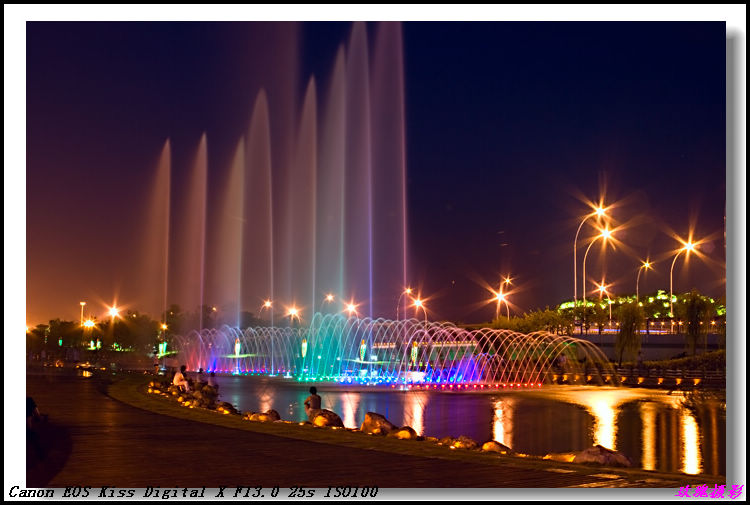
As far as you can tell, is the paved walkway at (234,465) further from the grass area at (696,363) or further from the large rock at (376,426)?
the grass area at (696,363)

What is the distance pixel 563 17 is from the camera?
11.3 metres

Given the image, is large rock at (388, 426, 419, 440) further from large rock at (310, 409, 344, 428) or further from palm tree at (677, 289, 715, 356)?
palm tree at (677, 289, 715, 356)

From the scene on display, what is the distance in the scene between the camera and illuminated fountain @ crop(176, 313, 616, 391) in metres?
37.1

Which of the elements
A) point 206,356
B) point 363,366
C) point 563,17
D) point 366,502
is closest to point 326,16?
point 563,17

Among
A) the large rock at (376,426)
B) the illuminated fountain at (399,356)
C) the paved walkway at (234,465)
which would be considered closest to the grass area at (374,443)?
the paved walkway at (234,465)

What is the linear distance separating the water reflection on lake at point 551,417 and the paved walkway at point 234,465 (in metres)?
5.26

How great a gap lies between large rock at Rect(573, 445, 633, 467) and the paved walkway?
5.95ft

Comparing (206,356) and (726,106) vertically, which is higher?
(726,106)

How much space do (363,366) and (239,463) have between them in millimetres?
34322

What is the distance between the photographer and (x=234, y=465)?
31.7ft

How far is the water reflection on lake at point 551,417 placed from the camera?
15492 mm

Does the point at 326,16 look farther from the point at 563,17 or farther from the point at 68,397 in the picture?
the point at 68,397

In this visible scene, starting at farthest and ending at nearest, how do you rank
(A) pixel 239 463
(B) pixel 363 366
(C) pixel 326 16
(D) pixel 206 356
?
(D) pixel 206 356 → (B) pixel 363 366 → (C) pixel 326 16 → (A) pixel 239 463

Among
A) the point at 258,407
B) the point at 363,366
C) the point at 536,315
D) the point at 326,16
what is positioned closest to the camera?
the point at 326,16
